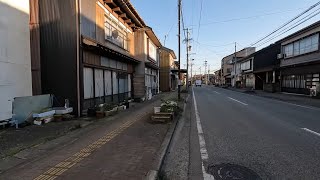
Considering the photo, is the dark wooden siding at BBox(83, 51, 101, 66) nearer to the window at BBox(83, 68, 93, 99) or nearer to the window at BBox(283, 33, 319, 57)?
the window at BBox(83, 68, 93, 99)

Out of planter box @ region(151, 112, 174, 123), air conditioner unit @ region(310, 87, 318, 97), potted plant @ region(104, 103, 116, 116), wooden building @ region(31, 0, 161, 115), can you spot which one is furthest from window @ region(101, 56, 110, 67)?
air conditioner unit @ region(310, 87, 318, 97)

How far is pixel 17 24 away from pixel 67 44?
2.15 metres

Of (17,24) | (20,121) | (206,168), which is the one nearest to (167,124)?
(206,168)

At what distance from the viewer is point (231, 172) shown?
4914 mm

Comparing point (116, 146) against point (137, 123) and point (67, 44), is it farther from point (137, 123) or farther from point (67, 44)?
point (67, 44)

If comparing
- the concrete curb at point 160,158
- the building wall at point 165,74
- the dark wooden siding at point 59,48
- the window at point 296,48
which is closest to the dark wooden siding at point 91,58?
the dark wooden siding at point 59,48

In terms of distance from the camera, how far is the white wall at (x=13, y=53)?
32.6ft

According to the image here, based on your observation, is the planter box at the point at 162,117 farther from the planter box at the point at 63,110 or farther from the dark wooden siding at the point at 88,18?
the dark wooden siding at the point at 88,18

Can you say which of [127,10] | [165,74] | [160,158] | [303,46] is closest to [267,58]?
[303,46]

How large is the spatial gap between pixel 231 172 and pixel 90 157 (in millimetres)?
3174

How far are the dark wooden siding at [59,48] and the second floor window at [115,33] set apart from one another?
13.0 ft

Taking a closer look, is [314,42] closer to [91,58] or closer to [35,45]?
[91,58]

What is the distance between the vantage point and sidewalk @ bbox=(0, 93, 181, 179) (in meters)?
4.89

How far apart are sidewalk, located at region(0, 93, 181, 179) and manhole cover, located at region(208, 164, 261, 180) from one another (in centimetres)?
132
